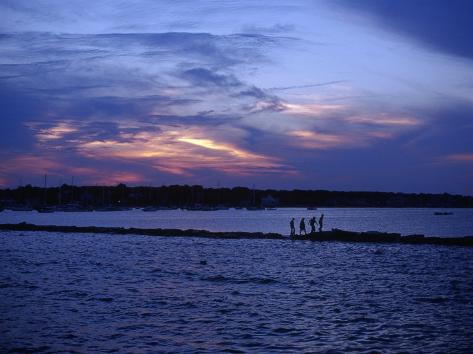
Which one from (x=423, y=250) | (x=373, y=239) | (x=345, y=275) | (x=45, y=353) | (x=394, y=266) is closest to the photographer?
(x=45, y=353)

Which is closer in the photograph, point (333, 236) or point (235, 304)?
point (235, 304)

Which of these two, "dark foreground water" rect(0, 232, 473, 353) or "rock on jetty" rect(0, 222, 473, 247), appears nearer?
"dark foreground water" rect(0, 232, 473, 353)

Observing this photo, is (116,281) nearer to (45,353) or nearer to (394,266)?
(45,353)

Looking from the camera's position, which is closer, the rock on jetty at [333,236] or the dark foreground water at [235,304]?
the dark foreground water at [235,304]

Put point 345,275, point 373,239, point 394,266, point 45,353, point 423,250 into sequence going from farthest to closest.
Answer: point 373,239 → point 423,250 → point 394,266 → point 345,275 → point 45,353

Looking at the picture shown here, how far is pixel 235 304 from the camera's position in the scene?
22.6 m

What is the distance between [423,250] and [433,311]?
1189 inches

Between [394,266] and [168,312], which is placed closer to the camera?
[168,312]

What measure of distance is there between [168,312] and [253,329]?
423 centimetres

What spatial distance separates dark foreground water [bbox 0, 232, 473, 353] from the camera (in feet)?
53.4

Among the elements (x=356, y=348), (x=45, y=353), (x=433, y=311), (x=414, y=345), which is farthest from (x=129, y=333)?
(x=433, y=311)

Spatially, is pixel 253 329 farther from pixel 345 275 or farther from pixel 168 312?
pixel 345 275

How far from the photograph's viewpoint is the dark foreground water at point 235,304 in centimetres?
1628

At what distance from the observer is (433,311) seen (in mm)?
21172
